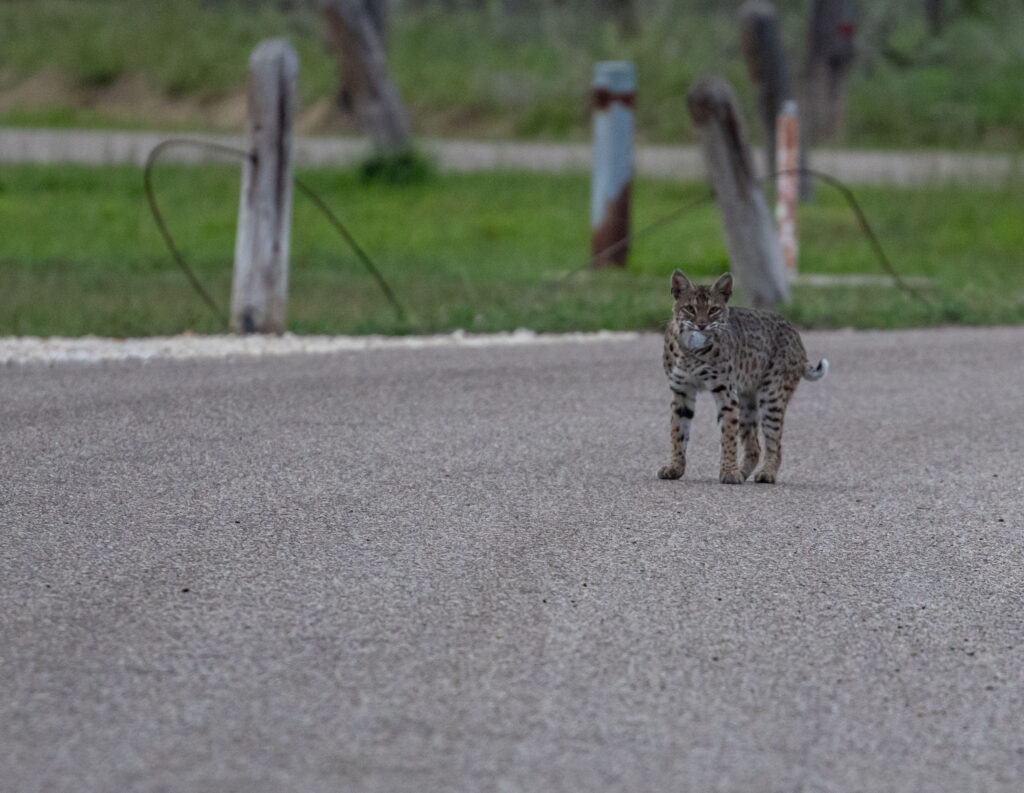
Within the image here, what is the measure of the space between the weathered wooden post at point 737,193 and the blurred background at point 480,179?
1.17 ft

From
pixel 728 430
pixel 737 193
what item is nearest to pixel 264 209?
pixel 737 193

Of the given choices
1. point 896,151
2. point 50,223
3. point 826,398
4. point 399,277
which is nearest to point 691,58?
point 896,151

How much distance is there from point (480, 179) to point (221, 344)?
11346 millimetres

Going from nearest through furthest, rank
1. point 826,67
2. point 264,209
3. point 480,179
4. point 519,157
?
point 264,209, point 480,179, point 519,157, point 826,67

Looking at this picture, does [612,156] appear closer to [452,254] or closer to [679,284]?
[452,254]

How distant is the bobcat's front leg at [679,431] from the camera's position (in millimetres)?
6793

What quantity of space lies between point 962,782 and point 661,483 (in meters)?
3.10

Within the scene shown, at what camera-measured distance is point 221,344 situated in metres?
10.1

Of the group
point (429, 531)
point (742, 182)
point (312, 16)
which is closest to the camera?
point (429, 531)

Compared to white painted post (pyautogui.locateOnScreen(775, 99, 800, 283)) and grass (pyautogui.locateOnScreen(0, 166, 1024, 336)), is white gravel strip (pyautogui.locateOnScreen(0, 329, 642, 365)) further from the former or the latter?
white painted post (pyautogui.locateOnScreen(775, 99, 800, 283))

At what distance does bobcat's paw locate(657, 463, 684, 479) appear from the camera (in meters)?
6.91

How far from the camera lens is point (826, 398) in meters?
9.02

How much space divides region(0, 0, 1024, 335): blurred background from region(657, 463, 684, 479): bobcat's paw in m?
4.17

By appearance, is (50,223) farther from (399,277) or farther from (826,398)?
(826,398)
